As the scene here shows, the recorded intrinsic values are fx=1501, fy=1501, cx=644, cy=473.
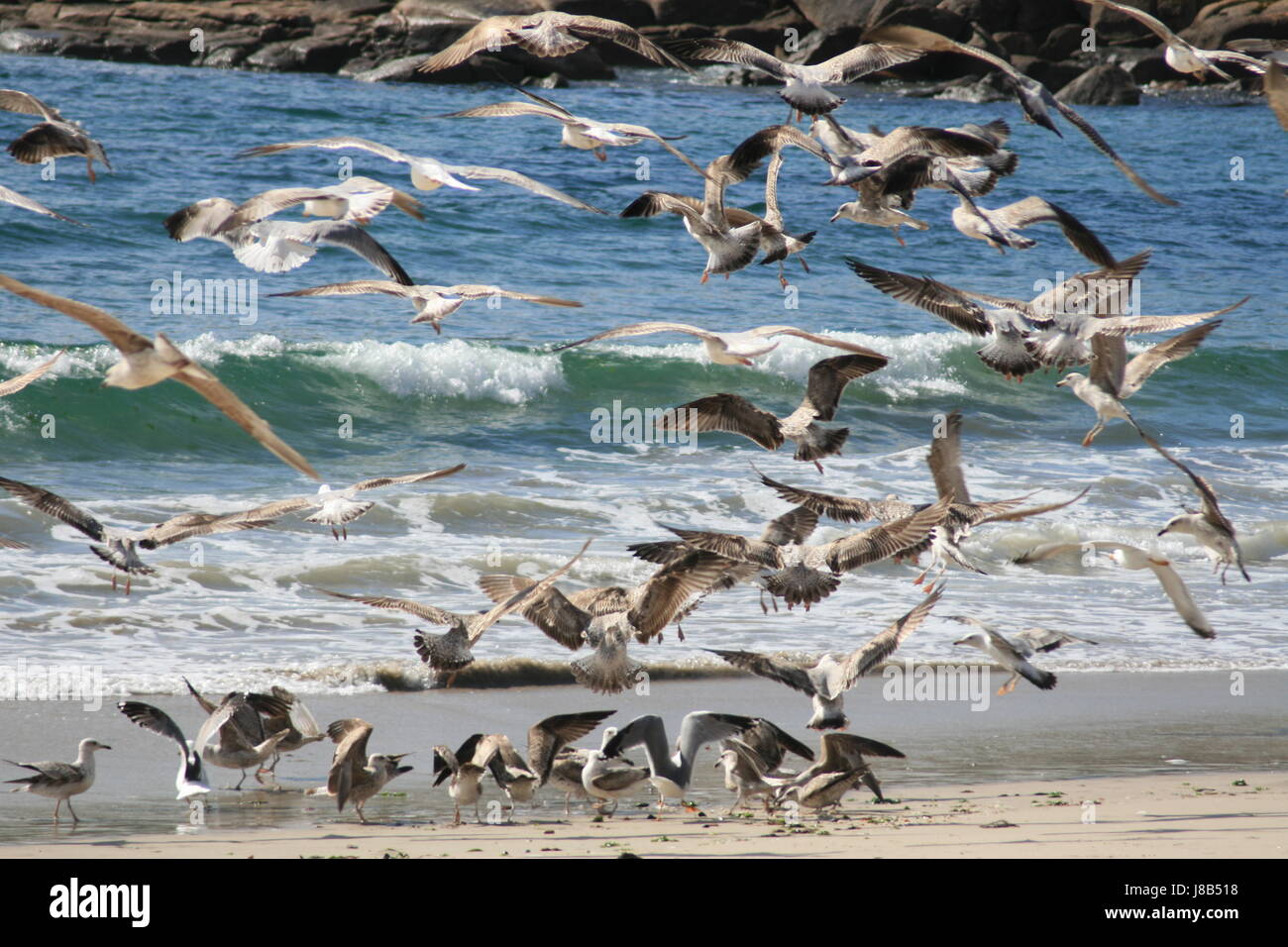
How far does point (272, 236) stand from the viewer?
7.04 m

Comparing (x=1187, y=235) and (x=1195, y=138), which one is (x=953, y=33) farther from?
(x=1187, y=235)

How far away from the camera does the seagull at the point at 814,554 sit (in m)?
5.75

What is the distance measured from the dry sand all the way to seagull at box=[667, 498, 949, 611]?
2.76 ft

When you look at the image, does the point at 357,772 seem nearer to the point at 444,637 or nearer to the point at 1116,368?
the point at 444,637

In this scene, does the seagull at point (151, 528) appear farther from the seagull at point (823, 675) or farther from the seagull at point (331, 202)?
the seagull at point (823, 675)

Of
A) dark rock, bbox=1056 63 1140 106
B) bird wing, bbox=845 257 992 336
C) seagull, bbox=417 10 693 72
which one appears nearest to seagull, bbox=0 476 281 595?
seagull, bbox=417 10 693 72

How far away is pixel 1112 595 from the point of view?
9.27 metres

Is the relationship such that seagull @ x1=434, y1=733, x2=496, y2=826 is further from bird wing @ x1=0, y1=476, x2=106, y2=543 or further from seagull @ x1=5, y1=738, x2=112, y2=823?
bird wing @ x1=0, y1=476, x2=106, y2=543

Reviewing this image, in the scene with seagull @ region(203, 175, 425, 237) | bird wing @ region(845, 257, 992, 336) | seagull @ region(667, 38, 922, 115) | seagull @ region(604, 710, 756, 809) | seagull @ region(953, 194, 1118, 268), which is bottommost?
seagull @ region(604, 710, 756, 809)

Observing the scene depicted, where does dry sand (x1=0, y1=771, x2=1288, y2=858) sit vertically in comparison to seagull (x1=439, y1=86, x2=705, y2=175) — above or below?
below

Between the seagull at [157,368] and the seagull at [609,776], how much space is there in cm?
192

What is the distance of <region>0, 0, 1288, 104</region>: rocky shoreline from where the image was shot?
33750 mm

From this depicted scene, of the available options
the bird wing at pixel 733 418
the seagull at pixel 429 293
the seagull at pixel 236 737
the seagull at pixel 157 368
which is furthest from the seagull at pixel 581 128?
the seagull at pixel 236 737

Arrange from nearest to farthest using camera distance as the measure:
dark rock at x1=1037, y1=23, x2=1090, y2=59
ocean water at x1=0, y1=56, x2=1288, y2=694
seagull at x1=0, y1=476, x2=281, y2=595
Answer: seagull at x1=0, y1=476, x2=281, y2=595, ocean water at x1=0, y1=56, x2=1288, y2=694, dark rock at x1=1037, y1=23, x2=1090, y2=59
